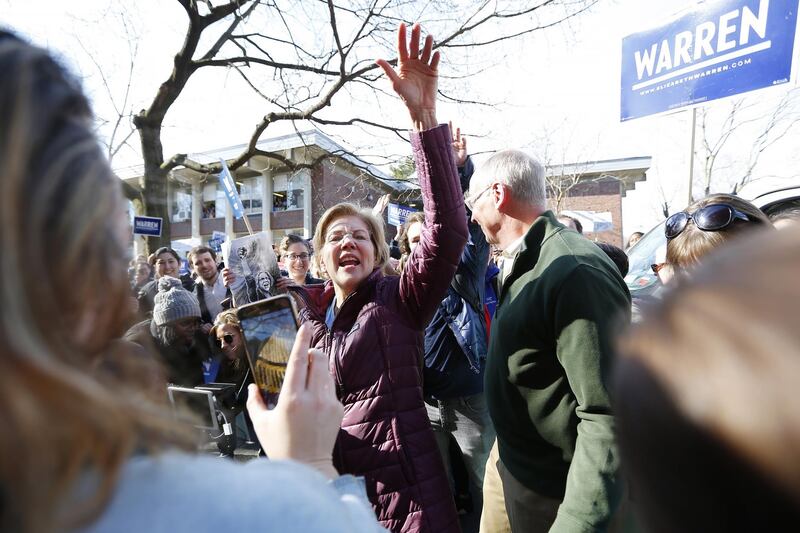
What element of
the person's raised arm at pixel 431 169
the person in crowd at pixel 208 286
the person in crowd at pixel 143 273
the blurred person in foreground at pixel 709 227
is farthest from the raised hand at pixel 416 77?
the person in crowd at pixel 143 273

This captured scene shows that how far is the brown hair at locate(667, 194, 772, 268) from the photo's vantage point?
6.61ft

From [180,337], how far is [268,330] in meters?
3.29

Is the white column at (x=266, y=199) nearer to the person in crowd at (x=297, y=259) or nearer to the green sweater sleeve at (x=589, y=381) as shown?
the person in crowd at (x=297, y=259)

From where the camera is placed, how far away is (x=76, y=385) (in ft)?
1.61

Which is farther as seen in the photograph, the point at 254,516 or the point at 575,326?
the point at 575,326

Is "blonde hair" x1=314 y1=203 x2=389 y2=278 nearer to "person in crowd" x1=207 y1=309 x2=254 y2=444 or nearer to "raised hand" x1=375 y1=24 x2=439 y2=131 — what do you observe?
"raised hand" x1=375 y1=24 x2=439 y2=131

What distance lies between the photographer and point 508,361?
1943 millimetres

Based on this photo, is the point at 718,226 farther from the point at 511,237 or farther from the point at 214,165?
the point at 214,165

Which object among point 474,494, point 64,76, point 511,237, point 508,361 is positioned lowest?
point 474,494

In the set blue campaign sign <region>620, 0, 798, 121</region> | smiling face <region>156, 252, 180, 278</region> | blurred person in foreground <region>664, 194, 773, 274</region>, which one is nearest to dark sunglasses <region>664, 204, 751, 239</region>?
blurred person in foreground <region>664, 194, 773, 274</region>

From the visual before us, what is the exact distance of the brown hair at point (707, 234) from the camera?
6.61ft

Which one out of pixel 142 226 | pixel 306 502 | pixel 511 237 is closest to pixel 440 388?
pixel 511 237

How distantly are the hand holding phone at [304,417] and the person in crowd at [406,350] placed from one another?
1.11m

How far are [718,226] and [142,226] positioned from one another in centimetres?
952
